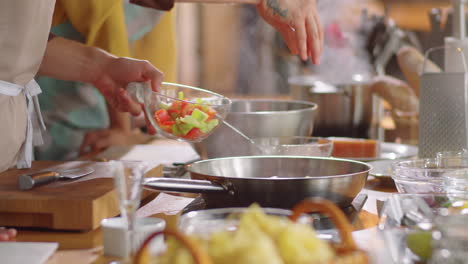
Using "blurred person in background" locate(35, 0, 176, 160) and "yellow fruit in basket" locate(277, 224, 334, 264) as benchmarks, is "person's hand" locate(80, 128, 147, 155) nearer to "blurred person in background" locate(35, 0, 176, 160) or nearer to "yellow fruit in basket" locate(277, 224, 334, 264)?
"blurred person in background" locate(35, 0, 176, 160)

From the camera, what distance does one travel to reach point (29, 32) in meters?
1.16

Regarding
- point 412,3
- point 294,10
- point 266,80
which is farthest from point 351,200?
point 266,80

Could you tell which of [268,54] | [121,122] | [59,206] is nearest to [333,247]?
[59,206]

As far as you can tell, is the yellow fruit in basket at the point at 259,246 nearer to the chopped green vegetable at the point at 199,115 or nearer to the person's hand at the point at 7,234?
the person's hand at the point at 7,234

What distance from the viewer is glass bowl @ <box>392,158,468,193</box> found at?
1011mm

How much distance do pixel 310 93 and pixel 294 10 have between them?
544 mm

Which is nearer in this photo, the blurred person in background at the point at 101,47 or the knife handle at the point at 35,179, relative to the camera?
the knife handle at the point at 35,179

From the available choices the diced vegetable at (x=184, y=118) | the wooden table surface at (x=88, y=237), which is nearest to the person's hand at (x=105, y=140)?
the diced vegetable at (x=184, y=118)

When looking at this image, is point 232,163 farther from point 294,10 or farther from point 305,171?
point 294,10

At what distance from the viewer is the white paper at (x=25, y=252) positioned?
806 millimetres

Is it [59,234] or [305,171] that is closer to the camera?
[59,234]

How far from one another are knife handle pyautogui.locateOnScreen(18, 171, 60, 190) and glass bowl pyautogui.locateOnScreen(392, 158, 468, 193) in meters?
0.56

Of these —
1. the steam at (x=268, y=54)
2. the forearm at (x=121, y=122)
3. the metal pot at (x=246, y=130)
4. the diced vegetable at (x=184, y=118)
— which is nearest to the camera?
the diced vegetable at (x=184, y=118)

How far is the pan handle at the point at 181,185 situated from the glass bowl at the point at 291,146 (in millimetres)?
390
